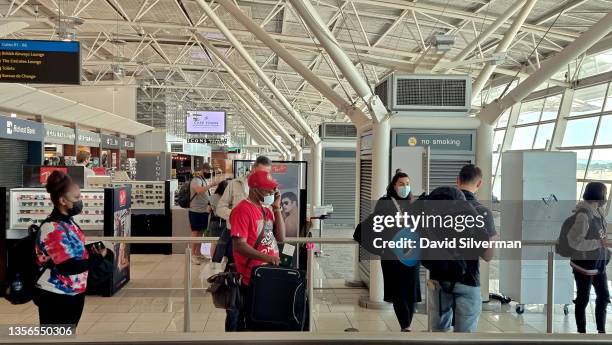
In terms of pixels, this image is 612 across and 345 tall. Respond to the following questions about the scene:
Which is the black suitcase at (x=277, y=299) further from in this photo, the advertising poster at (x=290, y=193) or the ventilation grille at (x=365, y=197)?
the ventilation grille at (x=365, y=197)

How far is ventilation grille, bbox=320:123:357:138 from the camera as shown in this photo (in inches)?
711

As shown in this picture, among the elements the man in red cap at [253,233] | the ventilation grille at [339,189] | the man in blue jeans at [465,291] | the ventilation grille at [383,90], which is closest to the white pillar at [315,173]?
the ventilation grille at [339,189]

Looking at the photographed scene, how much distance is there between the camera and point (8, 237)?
23.7ft

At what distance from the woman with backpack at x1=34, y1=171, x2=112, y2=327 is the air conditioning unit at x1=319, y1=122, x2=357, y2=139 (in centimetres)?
1496

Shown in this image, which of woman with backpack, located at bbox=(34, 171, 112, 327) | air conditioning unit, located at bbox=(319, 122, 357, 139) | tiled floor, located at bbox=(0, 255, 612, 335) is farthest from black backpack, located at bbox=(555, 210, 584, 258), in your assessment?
air conditioning unit, located at bbox=(319, 122, 357, 139)

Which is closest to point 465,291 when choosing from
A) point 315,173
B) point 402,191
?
point 402,191

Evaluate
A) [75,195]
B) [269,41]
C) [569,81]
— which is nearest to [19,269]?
[75,195]

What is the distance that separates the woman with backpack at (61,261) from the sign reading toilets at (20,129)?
10.4 m

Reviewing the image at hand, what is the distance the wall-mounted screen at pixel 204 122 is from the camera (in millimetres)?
32562

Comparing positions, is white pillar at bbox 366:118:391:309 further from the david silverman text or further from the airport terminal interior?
the david silverman text

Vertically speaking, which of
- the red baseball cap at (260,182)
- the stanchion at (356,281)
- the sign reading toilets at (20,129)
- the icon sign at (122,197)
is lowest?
the stanchion at (356,281)

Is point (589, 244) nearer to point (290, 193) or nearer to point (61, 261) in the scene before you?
point (290, 193)

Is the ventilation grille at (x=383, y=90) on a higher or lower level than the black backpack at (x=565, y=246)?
higher

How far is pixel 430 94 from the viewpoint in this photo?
25.7 feet
